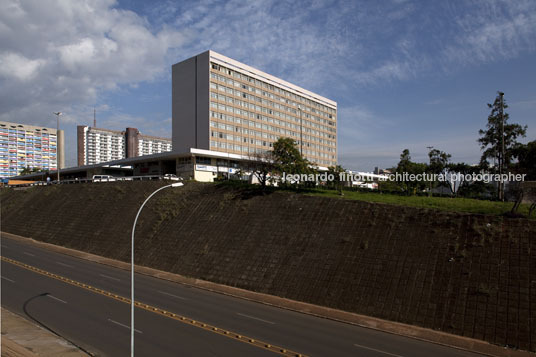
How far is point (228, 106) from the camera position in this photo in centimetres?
7094

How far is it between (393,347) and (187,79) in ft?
211

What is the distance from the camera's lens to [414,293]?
2091 centimetres

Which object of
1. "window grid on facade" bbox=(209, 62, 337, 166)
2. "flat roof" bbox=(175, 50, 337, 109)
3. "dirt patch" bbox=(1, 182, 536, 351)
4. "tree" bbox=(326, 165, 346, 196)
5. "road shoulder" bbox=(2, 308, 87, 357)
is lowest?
"road shoulder" bbox=(2, 308, 87, 357)

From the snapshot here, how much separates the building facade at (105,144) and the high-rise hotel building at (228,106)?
5004 inches

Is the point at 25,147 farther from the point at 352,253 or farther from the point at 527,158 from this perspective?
the point at 527,158

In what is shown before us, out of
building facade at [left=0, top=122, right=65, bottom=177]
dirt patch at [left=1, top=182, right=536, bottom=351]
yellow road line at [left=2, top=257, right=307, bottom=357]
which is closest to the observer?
yellow road line at [left=2, top=257, right=307, bottom=357]

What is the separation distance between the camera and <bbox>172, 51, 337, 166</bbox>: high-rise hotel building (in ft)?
221

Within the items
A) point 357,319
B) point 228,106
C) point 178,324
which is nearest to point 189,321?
point 178,324

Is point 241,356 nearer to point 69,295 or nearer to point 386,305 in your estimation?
point 386,305

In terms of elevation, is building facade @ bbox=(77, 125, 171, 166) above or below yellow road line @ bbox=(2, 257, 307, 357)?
above

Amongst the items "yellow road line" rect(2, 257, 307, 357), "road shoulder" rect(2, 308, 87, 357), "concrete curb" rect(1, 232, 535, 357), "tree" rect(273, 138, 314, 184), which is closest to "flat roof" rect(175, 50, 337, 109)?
"tree" rect(273, 138, 314, 184)

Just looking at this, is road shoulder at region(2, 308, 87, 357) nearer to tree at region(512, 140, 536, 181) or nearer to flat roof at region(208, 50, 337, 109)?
tree at region(512, 140, 536, 181)

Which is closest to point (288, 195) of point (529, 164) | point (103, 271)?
point (103, 271)

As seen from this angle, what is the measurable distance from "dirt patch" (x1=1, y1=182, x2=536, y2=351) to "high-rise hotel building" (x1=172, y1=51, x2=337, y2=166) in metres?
25.8
